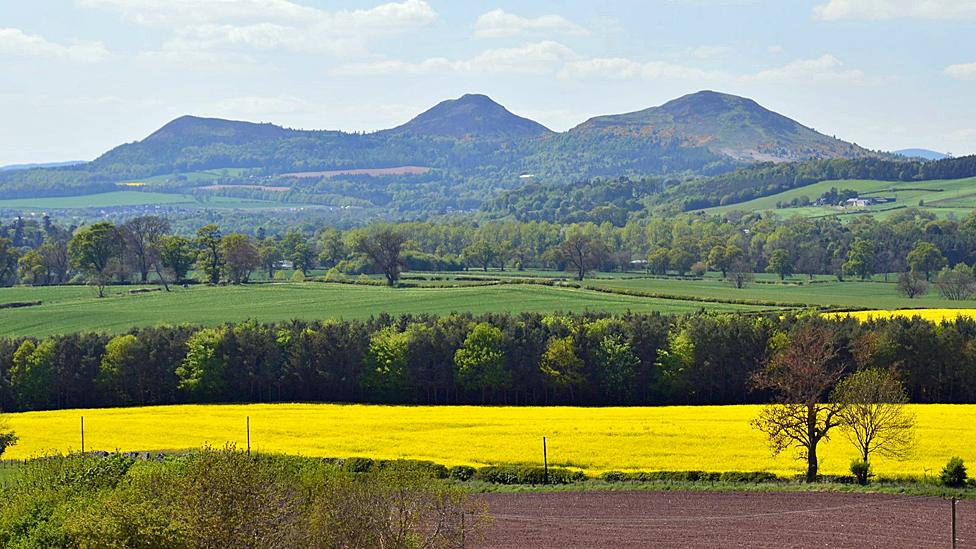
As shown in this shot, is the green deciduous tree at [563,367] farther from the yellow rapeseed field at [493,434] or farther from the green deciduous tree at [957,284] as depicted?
the green deciduous tree at [957,284]

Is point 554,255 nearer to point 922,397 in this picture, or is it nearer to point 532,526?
point 922,397

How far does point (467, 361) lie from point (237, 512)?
1820 inches

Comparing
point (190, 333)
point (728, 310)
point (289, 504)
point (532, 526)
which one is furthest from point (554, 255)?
point (289, 504)

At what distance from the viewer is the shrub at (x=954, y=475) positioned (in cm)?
4556

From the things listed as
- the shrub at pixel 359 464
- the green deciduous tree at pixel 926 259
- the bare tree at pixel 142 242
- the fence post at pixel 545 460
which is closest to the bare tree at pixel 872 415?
the fence post at pixel 545 460

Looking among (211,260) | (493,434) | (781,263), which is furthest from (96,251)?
(493,434)

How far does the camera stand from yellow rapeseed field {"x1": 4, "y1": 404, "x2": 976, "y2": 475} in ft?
169

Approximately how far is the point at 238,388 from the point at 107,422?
1206 cm

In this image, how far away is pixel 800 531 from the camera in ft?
132

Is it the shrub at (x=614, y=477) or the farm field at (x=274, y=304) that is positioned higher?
the farm field at (x=274, y=304)

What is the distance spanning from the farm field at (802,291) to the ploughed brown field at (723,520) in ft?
200

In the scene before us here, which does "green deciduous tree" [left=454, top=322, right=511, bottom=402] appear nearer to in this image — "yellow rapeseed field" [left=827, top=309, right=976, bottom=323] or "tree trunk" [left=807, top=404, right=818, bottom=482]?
"yellow rapeseed field" [left=827, top=309, right=976, bottom=323]

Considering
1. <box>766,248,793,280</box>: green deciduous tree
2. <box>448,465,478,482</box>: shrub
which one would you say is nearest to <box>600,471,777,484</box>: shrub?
<box>448,465,478,482</box>: shrub

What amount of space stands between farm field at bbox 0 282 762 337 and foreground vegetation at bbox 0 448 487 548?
66.5 m
